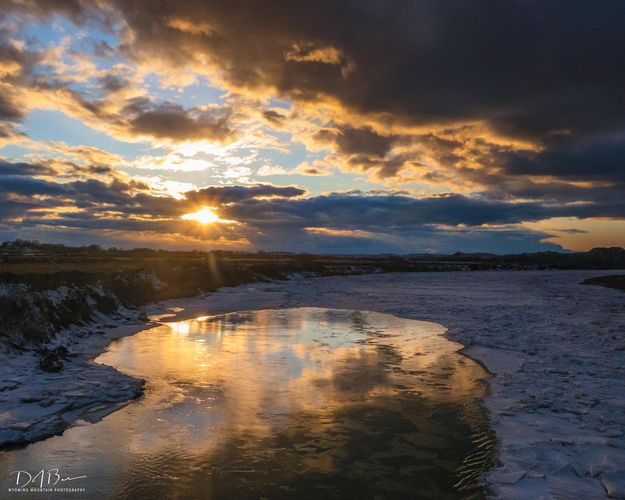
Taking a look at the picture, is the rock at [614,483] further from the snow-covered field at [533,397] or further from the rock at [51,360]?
the rock at [51,360]

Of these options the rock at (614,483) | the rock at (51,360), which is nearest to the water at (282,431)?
the rock at (51,360)

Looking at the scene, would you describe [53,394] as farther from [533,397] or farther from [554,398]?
[554,398]

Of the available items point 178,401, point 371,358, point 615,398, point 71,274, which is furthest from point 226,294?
point 615,398

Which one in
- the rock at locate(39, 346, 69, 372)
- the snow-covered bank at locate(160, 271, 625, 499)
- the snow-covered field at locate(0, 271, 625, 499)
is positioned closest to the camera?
the snow-covered bank at locate(160, 271, 625, 499)

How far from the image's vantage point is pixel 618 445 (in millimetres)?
8312

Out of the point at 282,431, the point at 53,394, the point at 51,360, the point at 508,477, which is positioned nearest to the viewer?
the point at 508,477

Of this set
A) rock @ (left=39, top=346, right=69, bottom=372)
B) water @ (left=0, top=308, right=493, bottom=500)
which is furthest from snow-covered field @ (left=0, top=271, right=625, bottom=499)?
water @ (left=0, top=308, right=493, bottom=500)

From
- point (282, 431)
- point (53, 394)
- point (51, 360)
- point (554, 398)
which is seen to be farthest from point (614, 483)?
point (51, 360)

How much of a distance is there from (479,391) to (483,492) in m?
5.47

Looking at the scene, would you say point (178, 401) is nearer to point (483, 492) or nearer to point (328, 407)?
point (328, 407)

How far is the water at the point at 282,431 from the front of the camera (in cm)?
700

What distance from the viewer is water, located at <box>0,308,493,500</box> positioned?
6996mm

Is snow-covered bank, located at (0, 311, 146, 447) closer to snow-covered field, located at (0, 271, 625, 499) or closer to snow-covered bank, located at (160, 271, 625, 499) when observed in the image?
snow-covered field, located at (0, 271, 625, 499)

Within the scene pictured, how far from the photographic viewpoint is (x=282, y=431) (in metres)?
9.09
